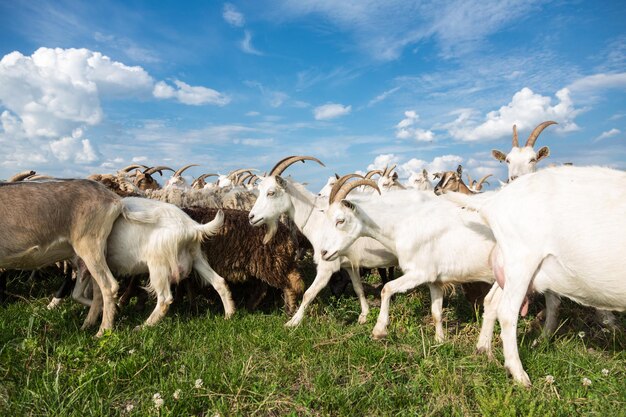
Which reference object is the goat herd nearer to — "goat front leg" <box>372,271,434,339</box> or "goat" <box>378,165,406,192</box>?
"goat front leg" <box>372,271,434,339</box>

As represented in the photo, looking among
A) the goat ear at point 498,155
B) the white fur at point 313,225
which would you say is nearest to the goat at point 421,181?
the goat ear at point 498,155

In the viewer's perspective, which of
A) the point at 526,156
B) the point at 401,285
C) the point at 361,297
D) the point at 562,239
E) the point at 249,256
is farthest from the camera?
the point at 526,156

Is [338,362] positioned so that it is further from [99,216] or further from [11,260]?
[11,260]

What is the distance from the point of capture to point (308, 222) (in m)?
6.27

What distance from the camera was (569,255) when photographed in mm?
3223

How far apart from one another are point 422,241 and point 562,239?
1691mm

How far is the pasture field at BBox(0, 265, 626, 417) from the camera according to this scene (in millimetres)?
2963

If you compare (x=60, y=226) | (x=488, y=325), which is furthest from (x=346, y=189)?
(x=60, y=226)

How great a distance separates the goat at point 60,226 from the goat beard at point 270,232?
1.80m

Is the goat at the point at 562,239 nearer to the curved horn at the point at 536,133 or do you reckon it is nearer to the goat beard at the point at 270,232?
the goat beard at the point at 270,232

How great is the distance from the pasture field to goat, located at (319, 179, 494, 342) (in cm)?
46

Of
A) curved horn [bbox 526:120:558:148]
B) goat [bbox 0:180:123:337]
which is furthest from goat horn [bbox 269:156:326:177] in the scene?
curved horn [bbox 526:120:558:148]

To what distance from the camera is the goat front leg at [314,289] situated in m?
5.03

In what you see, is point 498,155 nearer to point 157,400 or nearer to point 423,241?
point 423,241
